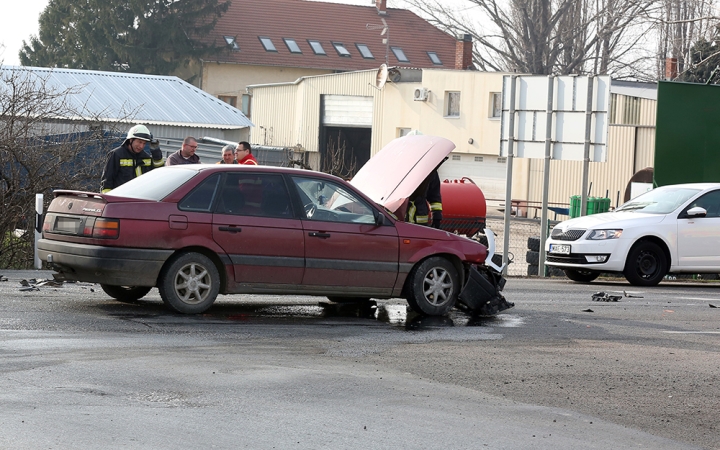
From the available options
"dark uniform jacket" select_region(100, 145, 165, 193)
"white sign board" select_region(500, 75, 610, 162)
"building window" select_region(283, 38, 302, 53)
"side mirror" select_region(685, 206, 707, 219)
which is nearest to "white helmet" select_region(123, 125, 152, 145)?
"dark uniform jacket" select_region(100, 145, 165, 193)

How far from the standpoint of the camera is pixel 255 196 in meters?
10.7

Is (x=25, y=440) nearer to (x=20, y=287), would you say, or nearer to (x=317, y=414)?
(x=317, y=414)

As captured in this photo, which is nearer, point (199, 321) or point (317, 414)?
point (317, 414)

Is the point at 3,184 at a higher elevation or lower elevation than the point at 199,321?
higher

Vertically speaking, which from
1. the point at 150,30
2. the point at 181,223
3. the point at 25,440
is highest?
the point at 150,30

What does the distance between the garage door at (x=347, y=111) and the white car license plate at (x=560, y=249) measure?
3467 cm

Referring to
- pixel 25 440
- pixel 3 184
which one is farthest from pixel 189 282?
pixel 3 184

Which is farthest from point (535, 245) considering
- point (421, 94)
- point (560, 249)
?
point (421, 94)

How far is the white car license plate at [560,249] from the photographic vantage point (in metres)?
17.6

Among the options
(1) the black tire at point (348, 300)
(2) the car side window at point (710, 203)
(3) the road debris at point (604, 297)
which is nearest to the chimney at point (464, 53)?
(2) the car side window at point (710, 203)

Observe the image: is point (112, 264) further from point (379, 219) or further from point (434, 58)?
point (434, 58)

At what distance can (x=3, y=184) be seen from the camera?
16.3m

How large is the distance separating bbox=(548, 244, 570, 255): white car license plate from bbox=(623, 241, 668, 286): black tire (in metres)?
0.95

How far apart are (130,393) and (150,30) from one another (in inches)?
2278
